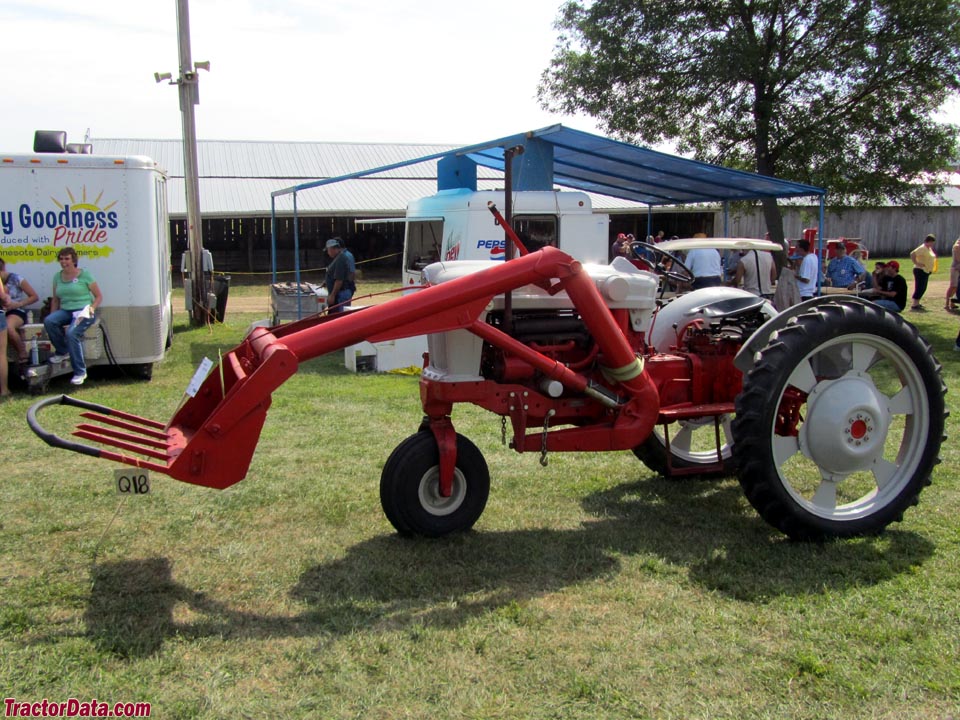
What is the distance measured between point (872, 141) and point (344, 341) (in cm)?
1471

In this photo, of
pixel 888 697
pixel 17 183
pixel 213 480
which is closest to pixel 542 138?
pixel 17 183

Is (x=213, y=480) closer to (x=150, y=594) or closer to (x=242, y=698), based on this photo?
(x=150, y=594)

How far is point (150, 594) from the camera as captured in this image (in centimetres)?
401

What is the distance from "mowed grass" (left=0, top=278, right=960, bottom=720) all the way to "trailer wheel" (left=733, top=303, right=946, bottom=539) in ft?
0.64

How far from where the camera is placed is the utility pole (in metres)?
15.5

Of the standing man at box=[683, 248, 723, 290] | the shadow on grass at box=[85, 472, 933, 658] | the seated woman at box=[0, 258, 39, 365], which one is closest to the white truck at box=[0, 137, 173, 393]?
the seated woman at box=[0, 258, 39, 365]

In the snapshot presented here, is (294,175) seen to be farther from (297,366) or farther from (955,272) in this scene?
(297,366)

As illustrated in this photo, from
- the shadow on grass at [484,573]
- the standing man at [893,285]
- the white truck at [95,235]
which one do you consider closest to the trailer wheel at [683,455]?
the shadow on grass at [484,573]

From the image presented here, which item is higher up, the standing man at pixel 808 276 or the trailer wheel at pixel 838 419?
the standing man at pixel 808 276

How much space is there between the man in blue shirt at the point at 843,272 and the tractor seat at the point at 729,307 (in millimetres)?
10196

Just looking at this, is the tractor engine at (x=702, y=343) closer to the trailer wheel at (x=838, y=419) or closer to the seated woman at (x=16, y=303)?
the trailer wheel at (x=838, y=419)

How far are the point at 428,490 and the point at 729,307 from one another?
2.24 meters

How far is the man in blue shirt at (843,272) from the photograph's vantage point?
14.7 meters

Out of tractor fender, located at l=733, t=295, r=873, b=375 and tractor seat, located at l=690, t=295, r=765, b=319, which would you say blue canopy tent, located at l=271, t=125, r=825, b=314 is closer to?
tractor seat, located at l=690, t=295, r=765, b=319
